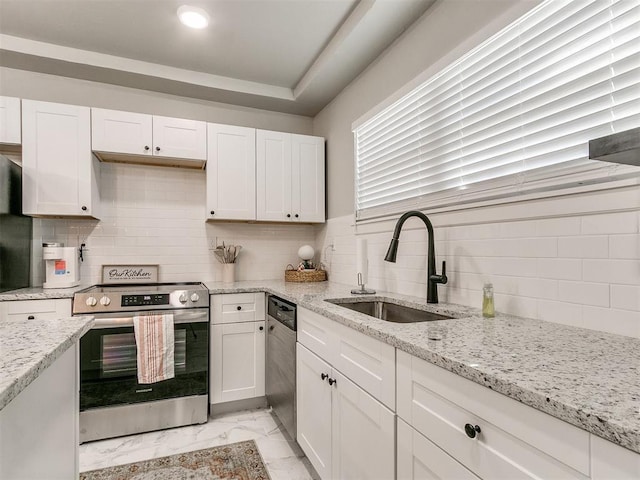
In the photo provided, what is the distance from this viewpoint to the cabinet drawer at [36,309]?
213 cm

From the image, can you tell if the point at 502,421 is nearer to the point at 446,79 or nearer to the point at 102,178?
the point at 446,79

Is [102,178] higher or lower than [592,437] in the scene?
higher

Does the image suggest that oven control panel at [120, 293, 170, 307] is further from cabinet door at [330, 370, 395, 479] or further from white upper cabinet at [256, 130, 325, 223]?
cabinet door at [330, 370, 395, 479]

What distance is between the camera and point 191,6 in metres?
2.08

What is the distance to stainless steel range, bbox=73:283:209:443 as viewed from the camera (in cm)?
221

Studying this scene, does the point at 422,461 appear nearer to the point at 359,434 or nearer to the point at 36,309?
the point at 359,434

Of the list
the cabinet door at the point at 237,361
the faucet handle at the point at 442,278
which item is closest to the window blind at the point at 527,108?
the faucet handle at the point at 442,278

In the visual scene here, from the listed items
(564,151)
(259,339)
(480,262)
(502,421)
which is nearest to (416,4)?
(564,151)

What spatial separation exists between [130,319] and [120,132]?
1.36m

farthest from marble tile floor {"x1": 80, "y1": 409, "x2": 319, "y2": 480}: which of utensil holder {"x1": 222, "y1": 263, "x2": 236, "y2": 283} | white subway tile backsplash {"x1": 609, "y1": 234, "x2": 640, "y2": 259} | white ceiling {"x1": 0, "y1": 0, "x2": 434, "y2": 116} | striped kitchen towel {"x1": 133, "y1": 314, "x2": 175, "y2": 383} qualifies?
white ceiling {"x1": 0, "y1": 0, "x2": 434, "y2": 116}

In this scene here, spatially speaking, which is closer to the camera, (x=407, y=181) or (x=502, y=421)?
(x=502, y=421)

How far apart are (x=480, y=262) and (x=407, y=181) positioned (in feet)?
2.44

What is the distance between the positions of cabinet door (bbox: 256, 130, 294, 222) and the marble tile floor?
1.57 m

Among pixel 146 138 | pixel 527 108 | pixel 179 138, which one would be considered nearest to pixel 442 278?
pixel 527 108
